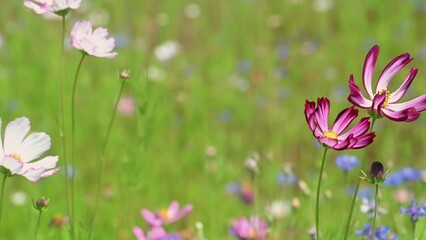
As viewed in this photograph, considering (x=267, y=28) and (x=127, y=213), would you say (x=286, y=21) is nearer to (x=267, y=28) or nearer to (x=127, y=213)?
(x=267, y=28)

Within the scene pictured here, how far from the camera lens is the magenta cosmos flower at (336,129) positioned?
96 cm

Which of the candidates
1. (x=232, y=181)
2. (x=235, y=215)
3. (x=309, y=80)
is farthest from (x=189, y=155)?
(x=309, y=80)

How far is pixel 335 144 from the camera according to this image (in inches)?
38.6

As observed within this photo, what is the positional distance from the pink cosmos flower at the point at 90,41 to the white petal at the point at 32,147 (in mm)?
158

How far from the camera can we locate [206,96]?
3723 mm

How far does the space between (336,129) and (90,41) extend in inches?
15.5

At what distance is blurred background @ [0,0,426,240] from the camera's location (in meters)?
2.49

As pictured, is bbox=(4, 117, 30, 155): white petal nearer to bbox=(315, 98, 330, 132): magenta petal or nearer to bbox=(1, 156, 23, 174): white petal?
bbox=(1, 156, 23, 174): white petal

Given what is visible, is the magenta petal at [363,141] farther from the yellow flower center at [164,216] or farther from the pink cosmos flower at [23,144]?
the yellow flower center at [164,216]

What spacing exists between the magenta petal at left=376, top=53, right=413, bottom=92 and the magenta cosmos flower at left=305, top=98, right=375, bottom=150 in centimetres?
6

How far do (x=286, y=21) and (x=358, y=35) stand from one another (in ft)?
1.76

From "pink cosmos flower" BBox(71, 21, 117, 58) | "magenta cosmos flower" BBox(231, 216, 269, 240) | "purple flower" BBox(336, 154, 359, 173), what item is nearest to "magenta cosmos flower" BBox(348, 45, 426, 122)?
"pink cosmos flower" BBox(71, 21, 117, 58)

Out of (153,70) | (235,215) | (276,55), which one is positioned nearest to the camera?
(235,215)

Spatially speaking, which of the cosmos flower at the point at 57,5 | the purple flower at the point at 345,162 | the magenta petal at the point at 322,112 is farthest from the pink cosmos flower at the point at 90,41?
the purple flower at the point at 345,162
